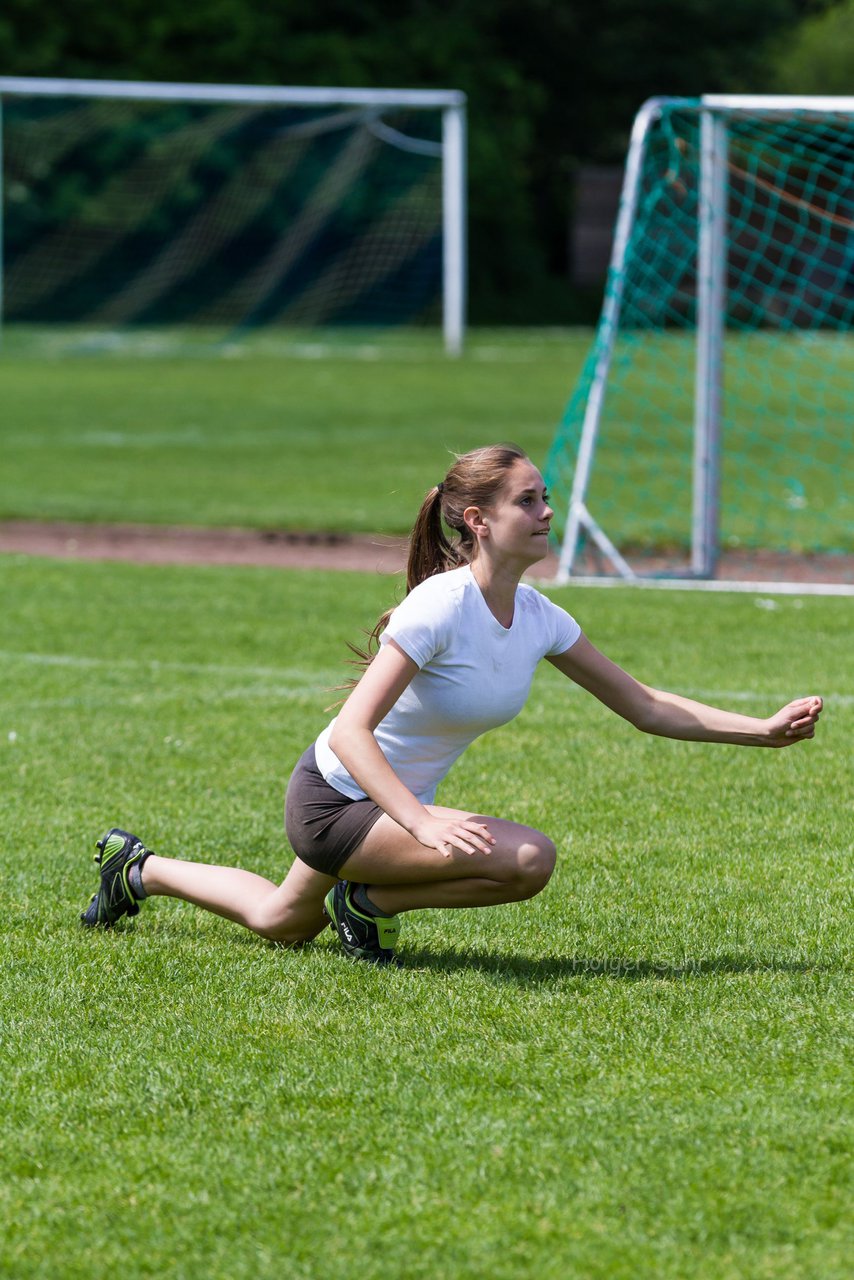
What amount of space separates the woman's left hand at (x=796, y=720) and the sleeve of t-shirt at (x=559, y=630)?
523 mm

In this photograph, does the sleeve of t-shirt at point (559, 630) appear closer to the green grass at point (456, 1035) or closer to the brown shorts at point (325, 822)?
the brown shorts at point (325, 822)

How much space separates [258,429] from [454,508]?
14.9m

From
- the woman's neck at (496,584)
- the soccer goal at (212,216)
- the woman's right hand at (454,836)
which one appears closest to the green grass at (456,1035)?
the woman's right hand at (454,836)

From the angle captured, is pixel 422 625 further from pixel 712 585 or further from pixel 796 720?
pixel 712 585

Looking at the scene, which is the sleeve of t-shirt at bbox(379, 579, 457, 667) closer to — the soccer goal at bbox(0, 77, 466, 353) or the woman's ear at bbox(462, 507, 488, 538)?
the woman's ear at bbox(462, 507, 488, 538)

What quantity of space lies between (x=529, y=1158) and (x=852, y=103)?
7.92 meters

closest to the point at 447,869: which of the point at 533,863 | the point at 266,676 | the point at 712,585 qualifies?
the point at 533,863

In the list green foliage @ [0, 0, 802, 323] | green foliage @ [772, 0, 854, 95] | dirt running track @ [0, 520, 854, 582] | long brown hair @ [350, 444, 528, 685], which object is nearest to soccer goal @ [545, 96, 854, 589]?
dirt running track @ [0, 520, 854, 582]

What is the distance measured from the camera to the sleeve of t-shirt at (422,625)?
13.5ft

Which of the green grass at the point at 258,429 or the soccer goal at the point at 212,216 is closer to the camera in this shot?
the green grass at the point at 258,429

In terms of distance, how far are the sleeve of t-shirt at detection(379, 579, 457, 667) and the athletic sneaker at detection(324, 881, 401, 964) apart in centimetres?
64

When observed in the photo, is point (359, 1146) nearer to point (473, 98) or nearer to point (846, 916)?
point (846, 916)

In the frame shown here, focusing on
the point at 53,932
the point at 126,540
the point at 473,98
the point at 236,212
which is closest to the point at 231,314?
the point at 236,212

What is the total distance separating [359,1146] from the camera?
335 centimetres
